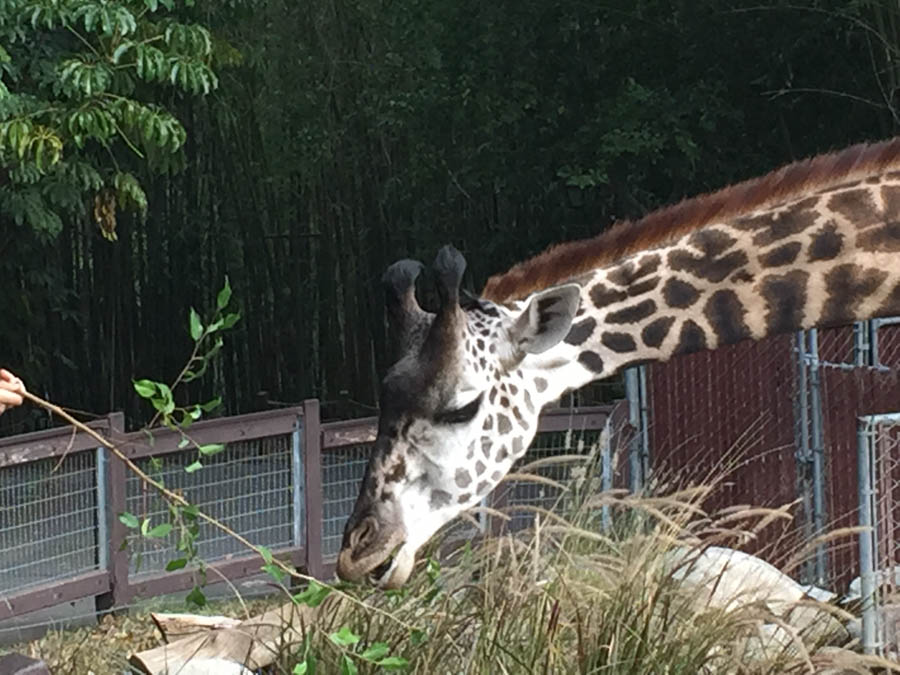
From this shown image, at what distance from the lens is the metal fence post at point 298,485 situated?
10.4 meters

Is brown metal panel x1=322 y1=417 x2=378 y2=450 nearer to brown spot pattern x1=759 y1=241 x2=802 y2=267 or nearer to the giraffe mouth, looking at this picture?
brown spot pattern x1=759 y1=241 x2=802 y2=267

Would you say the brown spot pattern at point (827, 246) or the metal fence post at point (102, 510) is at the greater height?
the brown spot pattern at point (827, 246)

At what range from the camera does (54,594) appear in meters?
9.28

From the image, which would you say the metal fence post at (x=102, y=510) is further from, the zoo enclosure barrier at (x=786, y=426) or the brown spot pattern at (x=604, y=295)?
the brown spot pattern at (x=604, y=295)

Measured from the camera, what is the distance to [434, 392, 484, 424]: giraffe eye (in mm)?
5020

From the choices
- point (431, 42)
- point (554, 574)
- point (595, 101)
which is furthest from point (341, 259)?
point (554, 574)

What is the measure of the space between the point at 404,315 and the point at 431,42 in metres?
12.8

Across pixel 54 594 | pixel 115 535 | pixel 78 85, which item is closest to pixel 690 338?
pixel 54 594

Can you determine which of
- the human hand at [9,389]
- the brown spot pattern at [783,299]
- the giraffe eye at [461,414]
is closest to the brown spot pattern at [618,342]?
the brown spot pattern at [783,299]

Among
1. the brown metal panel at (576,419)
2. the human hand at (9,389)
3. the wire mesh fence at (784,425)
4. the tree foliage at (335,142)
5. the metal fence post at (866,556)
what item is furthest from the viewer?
the tree foliage at (335,142)

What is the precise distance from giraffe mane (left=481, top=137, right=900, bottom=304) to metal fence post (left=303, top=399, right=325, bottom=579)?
5.02m

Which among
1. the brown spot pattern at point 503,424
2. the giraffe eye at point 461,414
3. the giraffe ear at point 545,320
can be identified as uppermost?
the giraffe ear at point 545,320

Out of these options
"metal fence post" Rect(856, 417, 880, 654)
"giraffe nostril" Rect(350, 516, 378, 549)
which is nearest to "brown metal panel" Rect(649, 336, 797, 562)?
"metal fence post" Rect(856, 417, 880, 654)

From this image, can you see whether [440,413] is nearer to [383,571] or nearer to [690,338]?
[383,571]
